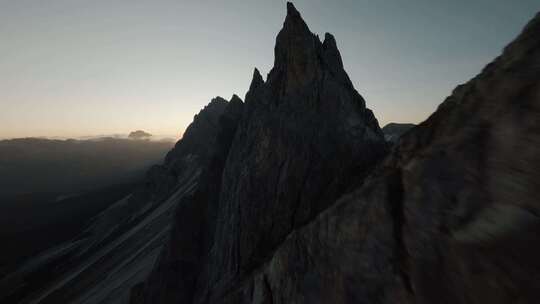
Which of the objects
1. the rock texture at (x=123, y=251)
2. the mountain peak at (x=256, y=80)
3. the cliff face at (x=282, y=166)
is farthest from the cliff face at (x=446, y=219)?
the rock texture at (x=123, y=251)

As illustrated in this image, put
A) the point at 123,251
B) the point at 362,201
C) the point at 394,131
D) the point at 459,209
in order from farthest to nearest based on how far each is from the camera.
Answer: the point at 394,131 < the point at 123,251 < the point at 362,201 < the point at 459,209

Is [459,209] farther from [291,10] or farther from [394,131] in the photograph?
[394,131]

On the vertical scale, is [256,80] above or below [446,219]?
above

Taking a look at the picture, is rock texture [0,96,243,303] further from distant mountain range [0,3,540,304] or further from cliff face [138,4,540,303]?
cliff face [138,4,540,303]

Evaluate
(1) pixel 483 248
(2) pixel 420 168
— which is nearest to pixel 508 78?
(2) pixel 420 168

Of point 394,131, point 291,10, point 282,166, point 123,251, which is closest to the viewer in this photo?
point 282,166

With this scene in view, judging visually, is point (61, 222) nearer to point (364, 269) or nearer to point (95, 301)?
point (95, 301)

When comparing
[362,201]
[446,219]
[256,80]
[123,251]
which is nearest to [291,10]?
[256,80]

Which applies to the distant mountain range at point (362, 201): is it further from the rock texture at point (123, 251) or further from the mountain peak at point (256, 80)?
the rock texture at point (123, 251)

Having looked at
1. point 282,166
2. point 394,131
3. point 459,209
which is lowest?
point 459,209

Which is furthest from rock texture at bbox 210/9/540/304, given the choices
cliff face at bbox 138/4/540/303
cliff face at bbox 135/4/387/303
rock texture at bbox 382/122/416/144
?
rock texture at bbox 382/122/416/144

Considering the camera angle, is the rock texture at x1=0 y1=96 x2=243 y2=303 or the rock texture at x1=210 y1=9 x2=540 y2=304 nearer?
the rock texture at x1=210 y1=9 x2=540 y2=304

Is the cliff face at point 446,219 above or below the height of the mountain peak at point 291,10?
below
